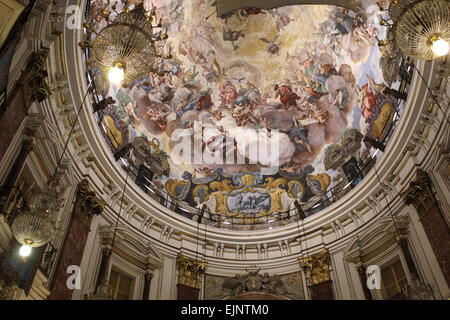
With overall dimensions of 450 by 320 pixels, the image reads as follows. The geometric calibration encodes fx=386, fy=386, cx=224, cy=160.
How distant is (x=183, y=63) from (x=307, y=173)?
6268mm

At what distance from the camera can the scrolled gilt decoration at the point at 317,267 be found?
10492 mm

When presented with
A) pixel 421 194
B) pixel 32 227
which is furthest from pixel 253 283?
pixel 32 227

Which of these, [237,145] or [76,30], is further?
[237,145]

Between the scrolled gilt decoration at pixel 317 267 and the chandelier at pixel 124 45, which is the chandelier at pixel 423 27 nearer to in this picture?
the chandelier at pixel 124 45

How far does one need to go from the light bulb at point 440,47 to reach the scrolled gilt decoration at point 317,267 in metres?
6.57

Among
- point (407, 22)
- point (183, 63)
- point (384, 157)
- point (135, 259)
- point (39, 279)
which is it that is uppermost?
point (183, 63)

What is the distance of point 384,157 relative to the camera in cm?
1026

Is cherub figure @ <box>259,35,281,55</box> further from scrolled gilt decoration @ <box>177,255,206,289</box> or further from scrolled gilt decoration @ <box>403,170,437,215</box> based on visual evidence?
scrolled gilt decoration @ <box>177,255,206,289</box>

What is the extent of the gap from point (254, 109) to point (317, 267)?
23.5 feet

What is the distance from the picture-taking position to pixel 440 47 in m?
5.68

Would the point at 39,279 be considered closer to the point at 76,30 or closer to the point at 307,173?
the point at 76,30

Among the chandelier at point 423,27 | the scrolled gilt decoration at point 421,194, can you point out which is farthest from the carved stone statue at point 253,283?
the chandelier at point 423,27

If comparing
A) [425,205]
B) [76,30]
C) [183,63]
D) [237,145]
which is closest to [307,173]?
[237,145]

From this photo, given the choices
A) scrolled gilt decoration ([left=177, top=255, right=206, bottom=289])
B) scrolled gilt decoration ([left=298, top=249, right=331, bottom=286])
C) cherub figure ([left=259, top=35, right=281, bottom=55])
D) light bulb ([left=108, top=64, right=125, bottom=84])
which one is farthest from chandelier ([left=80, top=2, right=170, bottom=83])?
cherub figure ([left=259, top=35, right=281, bottom=55])
